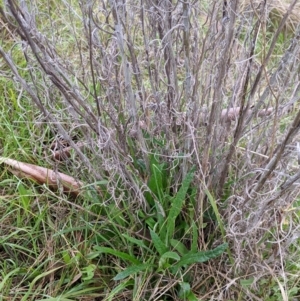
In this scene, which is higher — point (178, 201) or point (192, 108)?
point (192, 108)

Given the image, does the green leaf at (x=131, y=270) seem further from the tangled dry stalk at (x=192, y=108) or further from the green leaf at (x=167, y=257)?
the tangled dry stalk at (x=192, y=108)

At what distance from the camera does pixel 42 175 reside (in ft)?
5.41

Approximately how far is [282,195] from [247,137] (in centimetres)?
28

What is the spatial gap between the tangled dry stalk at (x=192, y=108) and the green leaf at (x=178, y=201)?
0.11 ft

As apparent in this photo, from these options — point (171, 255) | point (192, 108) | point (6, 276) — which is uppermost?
point (192, 108)

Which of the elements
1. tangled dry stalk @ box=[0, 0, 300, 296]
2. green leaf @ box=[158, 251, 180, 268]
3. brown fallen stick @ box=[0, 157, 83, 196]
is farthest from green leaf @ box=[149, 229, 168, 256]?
brown fallen stick @ box=[0, 157, 83, 196]

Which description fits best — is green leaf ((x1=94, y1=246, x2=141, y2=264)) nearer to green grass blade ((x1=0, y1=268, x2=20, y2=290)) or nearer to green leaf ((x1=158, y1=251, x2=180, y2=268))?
green leaf ((x1=158, y1=251, x2=180, y2=268))

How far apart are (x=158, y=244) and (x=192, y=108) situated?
0.36 m

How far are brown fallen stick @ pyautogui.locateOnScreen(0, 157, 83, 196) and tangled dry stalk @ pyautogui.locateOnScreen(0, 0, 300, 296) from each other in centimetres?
17

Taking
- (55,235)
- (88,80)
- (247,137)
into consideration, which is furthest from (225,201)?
(88,80)

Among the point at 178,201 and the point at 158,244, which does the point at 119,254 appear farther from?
the point at 178,201

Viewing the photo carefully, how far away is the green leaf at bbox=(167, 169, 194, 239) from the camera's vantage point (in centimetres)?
130

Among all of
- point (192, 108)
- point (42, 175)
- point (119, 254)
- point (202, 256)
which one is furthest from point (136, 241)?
point (42, 175)

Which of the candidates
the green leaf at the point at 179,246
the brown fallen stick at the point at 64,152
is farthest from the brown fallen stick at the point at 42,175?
the green leaf at the point at 179,246
